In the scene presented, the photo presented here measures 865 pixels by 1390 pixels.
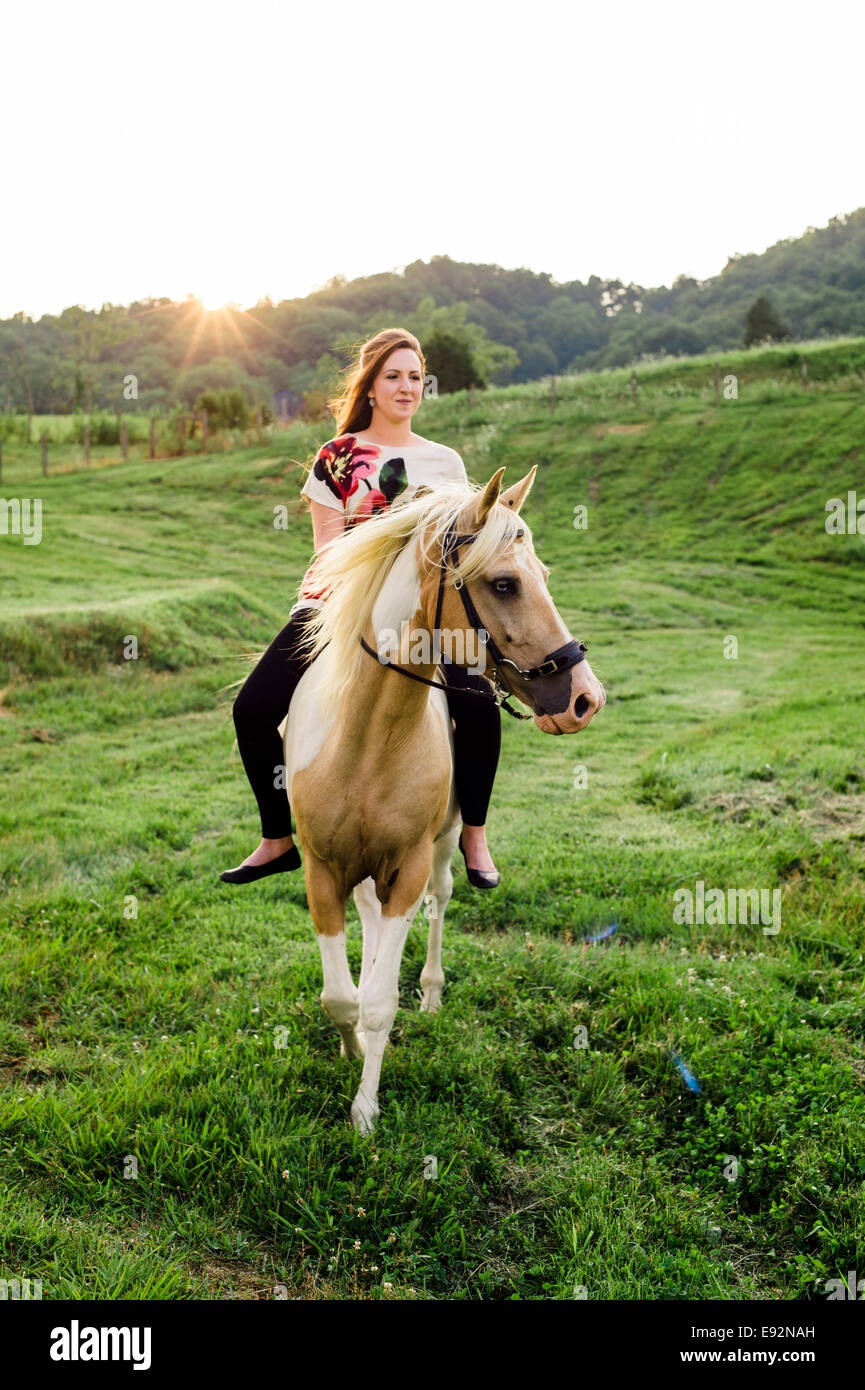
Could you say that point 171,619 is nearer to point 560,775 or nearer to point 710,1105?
point 560,775

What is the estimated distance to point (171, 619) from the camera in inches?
472

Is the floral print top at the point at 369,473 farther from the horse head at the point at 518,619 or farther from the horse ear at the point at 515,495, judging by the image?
the horse head at the point at 518,619

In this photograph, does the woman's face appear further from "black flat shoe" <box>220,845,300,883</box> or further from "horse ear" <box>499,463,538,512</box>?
"black flat shoe" <box>220,845,300,883</box>

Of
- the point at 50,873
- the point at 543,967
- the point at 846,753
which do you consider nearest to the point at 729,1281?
the point at 543,967

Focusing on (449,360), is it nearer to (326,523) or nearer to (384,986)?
(326,523)

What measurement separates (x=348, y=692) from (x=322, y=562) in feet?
1.77

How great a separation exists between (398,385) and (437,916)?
9.03 ft

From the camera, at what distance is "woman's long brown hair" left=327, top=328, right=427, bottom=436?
152 inches

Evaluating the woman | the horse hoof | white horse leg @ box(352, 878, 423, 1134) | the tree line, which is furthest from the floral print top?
the tree line

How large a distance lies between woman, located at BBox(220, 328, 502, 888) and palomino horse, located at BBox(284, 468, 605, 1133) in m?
0.17

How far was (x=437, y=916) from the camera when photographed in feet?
14.3

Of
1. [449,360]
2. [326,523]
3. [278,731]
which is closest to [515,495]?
[326,523]

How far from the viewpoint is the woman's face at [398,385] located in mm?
3809

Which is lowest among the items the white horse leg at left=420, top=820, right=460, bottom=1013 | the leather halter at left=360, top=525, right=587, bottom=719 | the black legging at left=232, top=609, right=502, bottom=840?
the white horse leg at left=420, top=820, right=460, bottom=1013
